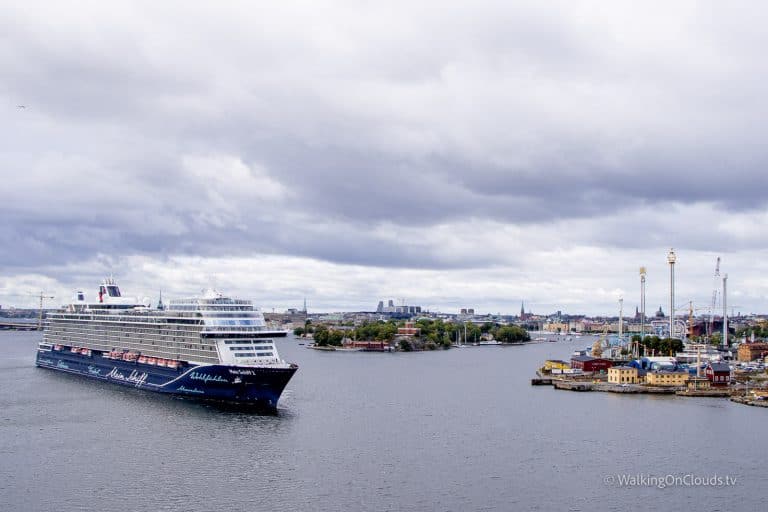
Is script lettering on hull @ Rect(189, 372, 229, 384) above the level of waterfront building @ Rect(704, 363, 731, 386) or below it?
above

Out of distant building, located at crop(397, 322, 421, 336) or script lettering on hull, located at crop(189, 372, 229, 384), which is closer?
script lettering on hull, located at crop(189, 372, 229, 384)

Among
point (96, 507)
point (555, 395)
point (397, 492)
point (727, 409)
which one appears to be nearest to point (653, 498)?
point (397, 492)

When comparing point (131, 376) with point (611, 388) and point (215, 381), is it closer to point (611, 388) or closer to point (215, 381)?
point (215, 381)

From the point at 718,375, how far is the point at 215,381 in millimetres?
42233

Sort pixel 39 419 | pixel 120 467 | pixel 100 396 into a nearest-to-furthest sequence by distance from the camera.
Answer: pixel 120 467 < pixel 39 419 < pixel 100 396

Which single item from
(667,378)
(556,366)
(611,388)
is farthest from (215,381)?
(556,366)

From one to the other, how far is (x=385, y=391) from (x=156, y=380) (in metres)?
16.6

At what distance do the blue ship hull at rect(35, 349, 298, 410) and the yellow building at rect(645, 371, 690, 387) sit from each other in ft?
114

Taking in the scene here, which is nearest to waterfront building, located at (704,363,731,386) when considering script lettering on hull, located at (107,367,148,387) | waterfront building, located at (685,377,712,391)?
waterfront building, located at (685,377,712,391)

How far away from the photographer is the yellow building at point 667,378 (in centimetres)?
6400

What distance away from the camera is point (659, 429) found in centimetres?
4066

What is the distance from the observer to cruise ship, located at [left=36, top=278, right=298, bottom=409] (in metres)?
42.8

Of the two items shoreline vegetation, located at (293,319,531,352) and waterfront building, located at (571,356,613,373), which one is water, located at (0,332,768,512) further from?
shoreline vegetation, located at (293,319,531,352)

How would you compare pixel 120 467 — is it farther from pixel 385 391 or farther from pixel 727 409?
pixel 727 409
